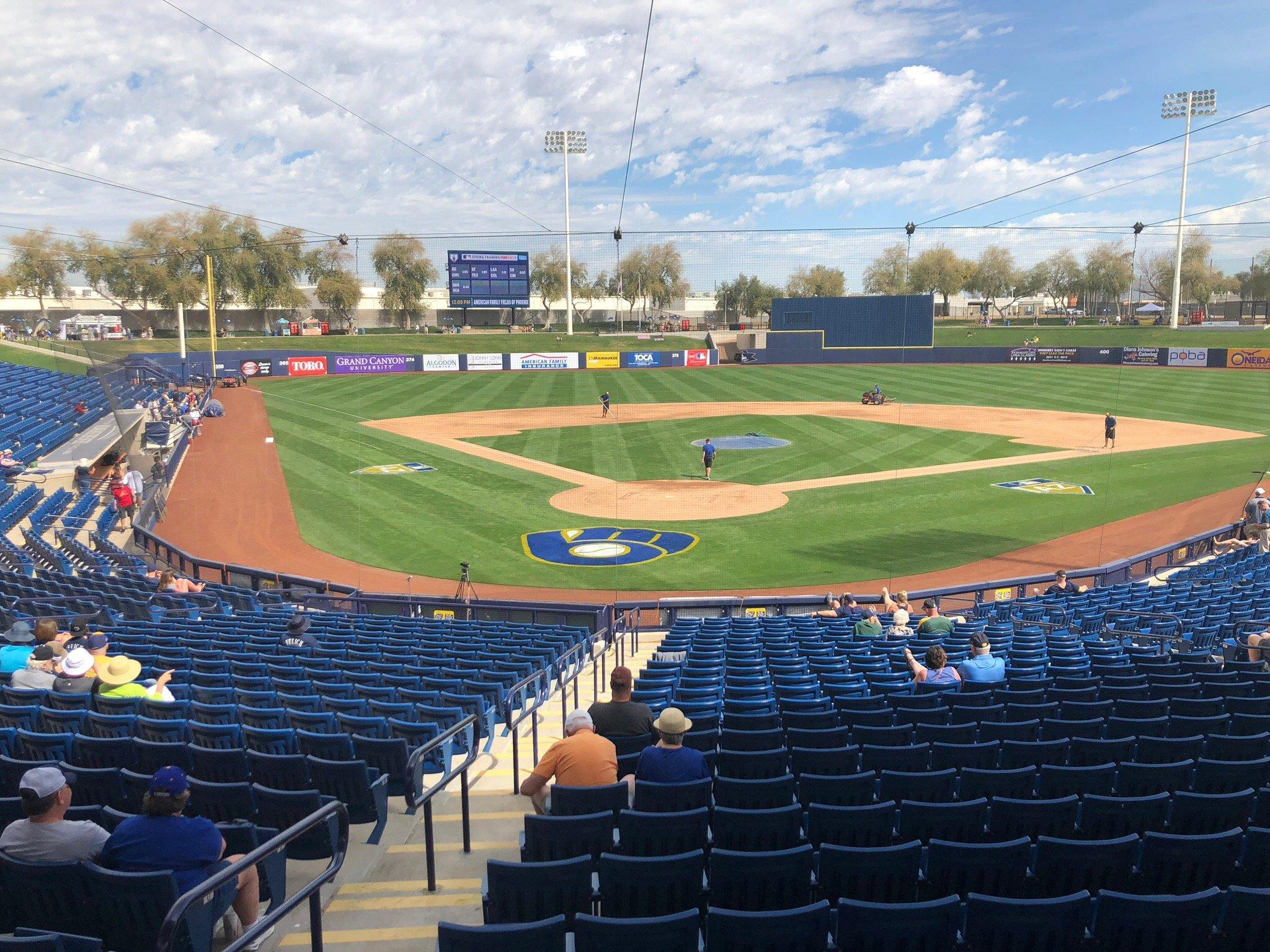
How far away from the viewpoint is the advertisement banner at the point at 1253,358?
5919 cm

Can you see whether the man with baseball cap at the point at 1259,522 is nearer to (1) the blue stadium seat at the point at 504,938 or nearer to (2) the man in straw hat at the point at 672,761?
(2) the man in straw hat at the point at 672,761

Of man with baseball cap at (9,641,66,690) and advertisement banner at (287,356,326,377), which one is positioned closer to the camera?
man with baseball cap at (9,641,66,690)

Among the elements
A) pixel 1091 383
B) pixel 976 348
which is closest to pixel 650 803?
pixel 1091 383

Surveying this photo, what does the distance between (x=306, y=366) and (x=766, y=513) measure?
51900 millimetres

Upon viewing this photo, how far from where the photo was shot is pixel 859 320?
189 ft

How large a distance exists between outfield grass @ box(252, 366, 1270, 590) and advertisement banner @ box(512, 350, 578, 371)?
66.2 ft

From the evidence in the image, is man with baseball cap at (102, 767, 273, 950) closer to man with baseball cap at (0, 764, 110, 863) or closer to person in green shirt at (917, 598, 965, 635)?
man with baseball cap at (0, 764, 110, 863)

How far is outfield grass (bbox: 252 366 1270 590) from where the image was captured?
829 inches

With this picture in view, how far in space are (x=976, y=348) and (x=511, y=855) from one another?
72.9 m

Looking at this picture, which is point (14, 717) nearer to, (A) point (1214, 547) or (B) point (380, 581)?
(B) point (380, 581)

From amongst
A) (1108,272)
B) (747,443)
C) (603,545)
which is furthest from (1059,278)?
(603,545)

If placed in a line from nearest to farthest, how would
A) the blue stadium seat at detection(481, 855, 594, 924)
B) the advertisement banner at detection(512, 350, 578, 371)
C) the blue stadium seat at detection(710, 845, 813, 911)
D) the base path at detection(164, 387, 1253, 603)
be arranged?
the blue stadium seat at detection(481, 855, 594, 924), the blue stadium seat at detection(710, 845, 813, 911), the base path at detection(164, 387, 1253, 603), the advertisement banner at detection(512, 350, 578, 371)

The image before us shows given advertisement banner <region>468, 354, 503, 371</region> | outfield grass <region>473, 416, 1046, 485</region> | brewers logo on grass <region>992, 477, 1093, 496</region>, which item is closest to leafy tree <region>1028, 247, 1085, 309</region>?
outfield grass <region>473, 416, 1046, 485</region>

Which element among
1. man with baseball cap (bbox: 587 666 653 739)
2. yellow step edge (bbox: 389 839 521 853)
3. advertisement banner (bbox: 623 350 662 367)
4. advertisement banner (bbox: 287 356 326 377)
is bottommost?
yellow step edge (bbox: 389 839 521 853)
